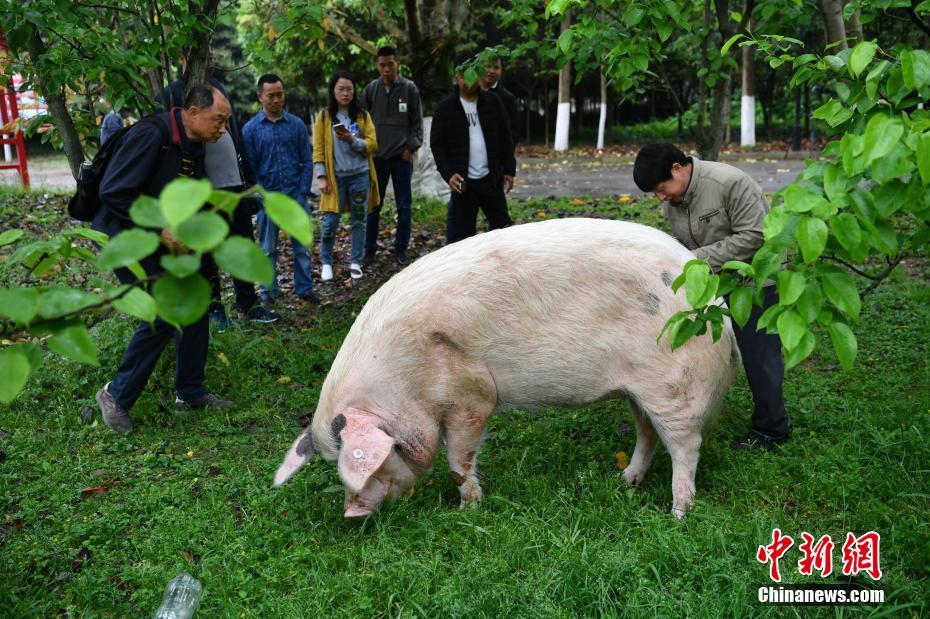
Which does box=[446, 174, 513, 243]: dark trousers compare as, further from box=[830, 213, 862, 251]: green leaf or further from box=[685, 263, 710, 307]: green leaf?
box=[830, 213, 862, 251]: green leaf

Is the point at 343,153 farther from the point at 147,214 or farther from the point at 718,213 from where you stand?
the point at 147,214

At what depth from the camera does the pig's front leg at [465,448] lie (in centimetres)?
396

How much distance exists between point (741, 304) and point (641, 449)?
2095mm

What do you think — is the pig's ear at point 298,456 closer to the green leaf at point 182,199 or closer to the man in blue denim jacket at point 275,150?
the green leaf at point 182,199

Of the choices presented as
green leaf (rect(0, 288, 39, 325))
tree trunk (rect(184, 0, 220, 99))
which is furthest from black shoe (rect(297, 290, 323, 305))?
green leaf (rect(0, 288, 39, 325))

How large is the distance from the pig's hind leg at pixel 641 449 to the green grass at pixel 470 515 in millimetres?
76

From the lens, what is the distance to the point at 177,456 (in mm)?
4793

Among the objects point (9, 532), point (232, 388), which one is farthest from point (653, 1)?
point (9, 532)

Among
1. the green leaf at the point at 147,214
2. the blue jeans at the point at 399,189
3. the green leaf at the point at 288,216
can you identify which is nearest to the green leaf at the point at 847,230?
the green leaf at the point at 288,216

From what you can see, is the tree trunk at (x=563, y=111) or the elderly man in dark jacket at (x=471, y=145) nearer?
the elderly man in dark jacket at (x=471, y=145)

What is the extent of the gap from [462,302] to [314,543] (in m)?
1.34

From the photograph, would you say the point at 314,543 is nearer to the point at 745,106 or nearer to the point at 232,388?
the point at 232,388

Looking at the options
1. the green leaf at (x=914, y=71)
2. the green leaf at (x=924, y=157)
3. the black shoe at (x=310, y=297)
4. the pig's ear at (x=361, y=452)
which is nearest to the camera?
the green leaf at (x=924, y=157)

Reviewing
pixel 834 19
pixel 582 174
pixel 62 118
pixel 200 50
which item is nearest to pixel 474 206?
pixel 200 50
